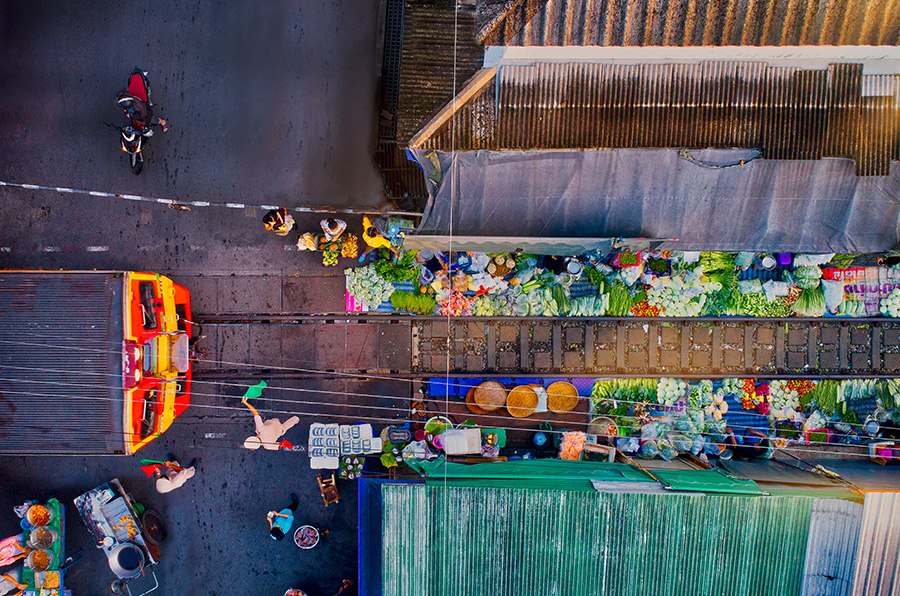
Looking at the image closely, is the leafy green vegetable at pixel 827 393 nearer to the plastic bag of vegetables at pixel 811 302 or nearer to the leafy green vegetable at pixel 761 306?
the plastic bag of vegetables at pixel 811 302

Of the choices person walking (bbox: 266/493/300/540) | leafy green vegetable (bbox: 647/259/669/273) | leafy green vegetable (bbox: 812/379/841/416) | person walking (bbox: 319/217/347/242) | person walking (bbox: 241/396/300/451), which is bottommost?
Result: person walking (bbox: 266/493/300/540)

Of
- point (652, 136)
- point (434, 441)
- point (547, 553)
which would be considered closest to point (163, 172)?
point (434, 441)

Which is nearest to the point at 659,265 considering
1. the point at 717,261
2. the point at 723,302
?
the point at 717,261

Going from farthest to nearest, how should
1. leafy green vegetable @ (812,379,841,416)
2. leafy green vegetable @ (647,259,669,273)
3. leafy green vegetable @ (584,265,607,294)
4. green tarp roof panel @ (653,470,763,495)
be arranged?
leafy green vegetable @ (812,379,841,416)
leafy green vegetable @ (584,265,607,294)
leafy green vegetable @ (647,259,669,273)
green tarp roof panel @ (653,470,763,495)

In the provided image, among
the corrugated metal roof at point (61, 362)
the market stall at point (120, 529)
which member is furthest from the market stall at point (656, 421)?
the corrugated metal roof at point (61, 362)

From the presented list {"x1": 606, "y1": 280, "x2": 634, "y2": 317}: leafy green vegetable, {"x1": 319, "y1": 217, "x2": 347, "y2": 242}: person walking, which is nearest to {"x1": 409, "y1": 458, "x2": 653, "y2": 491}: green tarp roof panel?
{"x1": 606, "y1": 280, "x2": 634, "y2": 317}: leafy green vegetable

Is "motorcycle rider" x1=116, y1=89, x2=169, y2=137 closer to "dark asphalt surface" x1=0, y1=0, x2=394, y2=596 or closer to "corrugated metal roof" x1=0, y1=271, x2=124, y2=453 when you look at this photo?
"dark asphalt surface" x1=0, y1=0, x2=394, y2=596

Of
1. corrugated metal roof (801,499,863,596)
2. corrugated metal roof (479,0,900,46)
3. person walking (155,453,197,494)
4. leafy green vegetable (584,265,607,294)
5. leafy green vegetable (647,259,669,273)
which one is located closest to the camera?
corrugated metal roof (479,0,900,46)

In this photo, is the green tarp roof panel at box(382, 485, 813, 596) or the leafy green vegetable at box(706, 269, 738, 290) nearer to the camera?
the green tarp roof panel at box(382, 485, 813, 596)
